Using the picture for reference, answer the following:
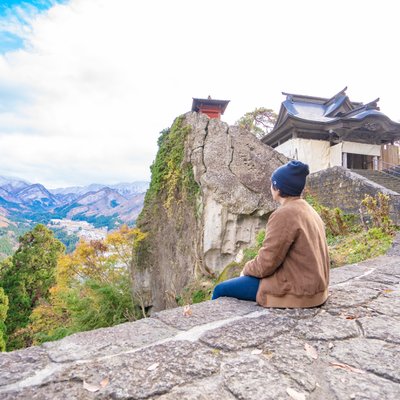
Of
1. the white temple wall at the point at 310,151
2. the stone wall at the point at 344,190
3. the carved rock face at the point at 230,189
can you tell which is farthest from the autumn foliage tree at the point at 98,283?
the white temple wall at the point at 310,151

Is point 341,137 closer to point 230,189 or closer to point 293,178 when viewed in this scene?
point 230,189

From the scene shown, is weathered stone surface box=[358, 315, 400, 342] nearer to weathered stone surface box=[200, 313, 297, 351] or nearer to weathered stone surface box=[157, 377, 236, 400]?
weathered stone surface box=[200, 313, 297, 351]

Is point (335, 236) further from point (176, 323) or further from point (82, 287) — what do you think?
point (82, 287)

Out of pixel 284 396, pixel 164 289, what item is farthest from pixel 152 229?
pixel 284 396

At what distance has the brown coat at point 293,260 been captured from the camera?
2.23 meters

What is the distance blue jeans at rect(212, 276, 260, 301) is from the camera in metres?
2.52

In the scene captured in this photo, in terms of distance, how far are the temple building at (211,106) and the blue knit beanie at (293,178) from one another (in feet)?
55.1

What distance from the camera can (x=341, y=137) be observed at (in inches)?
656

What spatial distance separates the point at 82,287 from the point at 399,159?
717 inches

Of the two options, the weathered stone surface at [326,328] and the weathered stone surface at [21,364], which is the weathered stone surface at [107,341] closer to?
the weathered stone surface at [21,364]

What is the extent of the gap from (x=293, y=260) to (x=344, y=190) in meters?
8.01

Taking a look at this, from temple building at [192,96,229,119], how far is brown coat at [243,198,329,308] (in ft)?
55.8

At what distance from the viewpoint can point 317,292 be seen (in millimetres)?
2328

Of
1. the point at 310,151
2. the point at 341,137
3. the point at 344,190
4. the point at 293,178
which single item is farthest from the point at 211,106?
the point at 293,178
